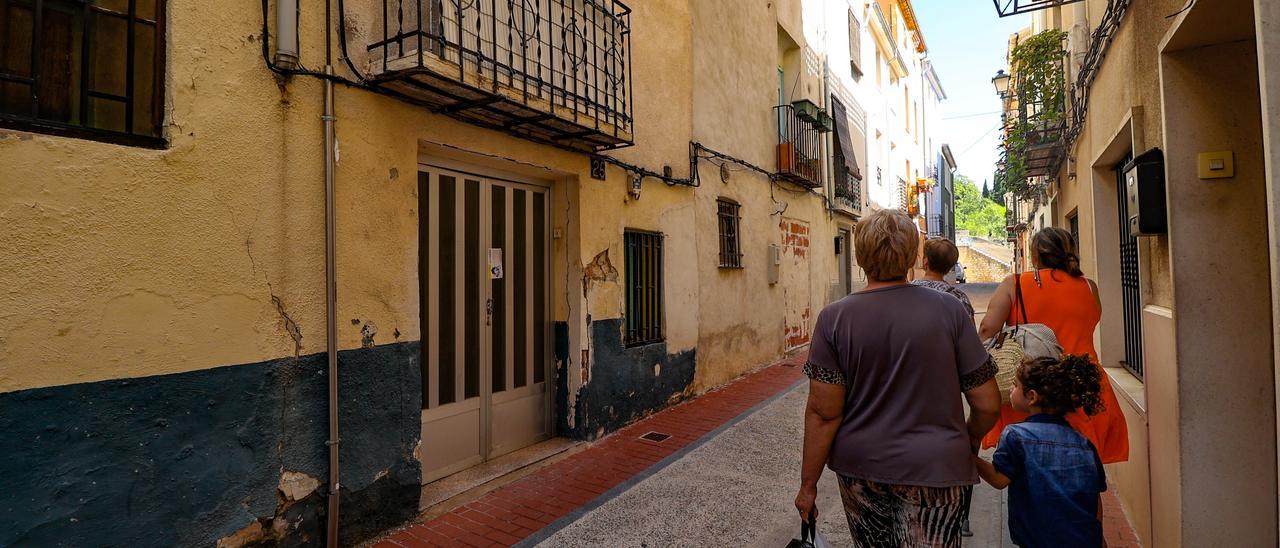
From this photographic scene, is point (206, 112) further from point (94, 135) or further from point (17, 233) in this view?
point (17, 233)

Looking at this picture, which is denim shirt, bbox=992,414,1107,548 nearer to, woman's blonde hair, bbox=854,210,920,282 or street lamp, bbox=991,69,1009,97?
woman's blonde hair, bbox=854,210,920,282

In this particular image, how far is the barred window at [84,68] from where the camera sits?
254 cm

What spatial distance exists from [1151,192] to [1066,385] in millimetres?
1349

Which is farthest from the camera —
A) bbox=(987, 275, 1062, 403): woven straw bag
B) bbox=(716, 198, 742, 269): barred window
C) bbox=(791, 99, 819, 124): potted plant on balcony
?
bbox=(791, 99, 819, 124): potted plant on balcony

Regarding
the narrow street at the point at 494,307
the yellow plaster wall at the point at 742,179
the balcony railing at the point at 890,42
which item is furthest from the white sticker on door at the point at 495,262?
the balcony railing at the point at 890,42

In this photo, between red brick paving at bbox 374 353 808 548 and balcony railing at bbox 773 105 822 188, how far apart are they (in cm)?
419

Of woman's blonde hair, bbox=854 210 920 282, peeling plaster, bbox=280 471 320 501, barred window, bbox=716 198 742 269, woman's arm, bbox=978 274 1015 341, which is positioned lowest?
A: peeling plaster, bbox=280 471 320 501

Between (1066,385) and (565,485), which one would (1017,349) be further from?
(565,485)

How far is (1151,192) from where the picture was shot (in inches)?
115

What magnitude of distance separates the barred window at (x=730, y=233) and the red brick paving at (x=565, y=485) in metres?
2.00

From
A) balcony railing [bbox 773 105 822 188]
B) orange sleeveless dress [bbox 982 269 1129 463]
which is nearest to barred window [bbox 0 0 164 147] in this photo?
orange sleeveless dress [bbox 982 269 1129 463]

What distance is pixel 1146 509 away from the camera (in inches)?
132

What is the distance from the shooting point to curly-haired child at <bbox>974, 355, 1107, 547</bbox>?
218 cm

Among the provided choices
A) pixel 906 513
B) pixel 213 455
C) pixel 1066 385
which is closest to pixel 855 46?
pixel 1066 385
